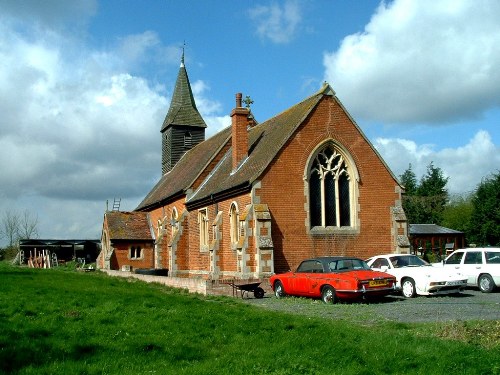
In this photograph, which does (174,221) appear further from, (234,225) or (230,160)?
(234,225)

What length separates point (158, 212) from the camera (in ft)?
140

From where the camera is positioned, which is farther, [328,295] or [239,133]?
[239,133]

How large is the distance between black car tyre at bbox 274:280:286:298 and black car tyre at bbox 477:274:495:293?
7617 mm

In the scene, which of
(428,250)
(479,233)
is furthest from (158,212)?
(479,233)

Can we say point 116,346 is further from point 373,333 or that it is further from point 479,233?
point 479,233

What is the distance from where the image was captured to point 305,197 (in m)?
26.0

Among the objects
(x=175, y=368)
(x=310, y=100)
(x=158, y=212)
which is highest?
(x=310, y=100)

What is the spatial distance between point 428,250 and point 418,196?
2961 centimetres

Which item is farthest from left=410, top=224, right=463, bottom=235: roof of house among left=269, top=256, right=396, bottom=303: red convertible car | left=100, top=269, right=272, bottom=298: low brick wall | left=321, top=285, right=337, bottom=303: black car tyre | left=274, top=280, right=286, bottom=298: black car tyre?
left=321, top=285, right=337, bottom=303: black car tyre

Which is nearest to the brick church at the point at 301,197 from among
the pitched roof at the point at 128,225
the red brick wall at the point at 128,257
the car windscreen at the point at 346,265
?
the car windscreen at the point at 346,265

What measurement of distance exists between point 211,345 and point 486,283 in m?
15.2

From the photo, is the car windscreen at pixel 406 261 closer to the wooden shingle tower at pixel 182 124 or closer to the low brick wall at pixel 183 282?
the low brick wall at pixel 183 282

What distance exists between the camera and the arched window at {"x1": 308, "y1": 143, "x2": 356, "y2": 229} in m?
26.4

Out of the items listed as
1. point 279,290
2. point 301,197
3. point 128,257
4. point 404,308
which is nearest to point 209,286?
point 279,290
